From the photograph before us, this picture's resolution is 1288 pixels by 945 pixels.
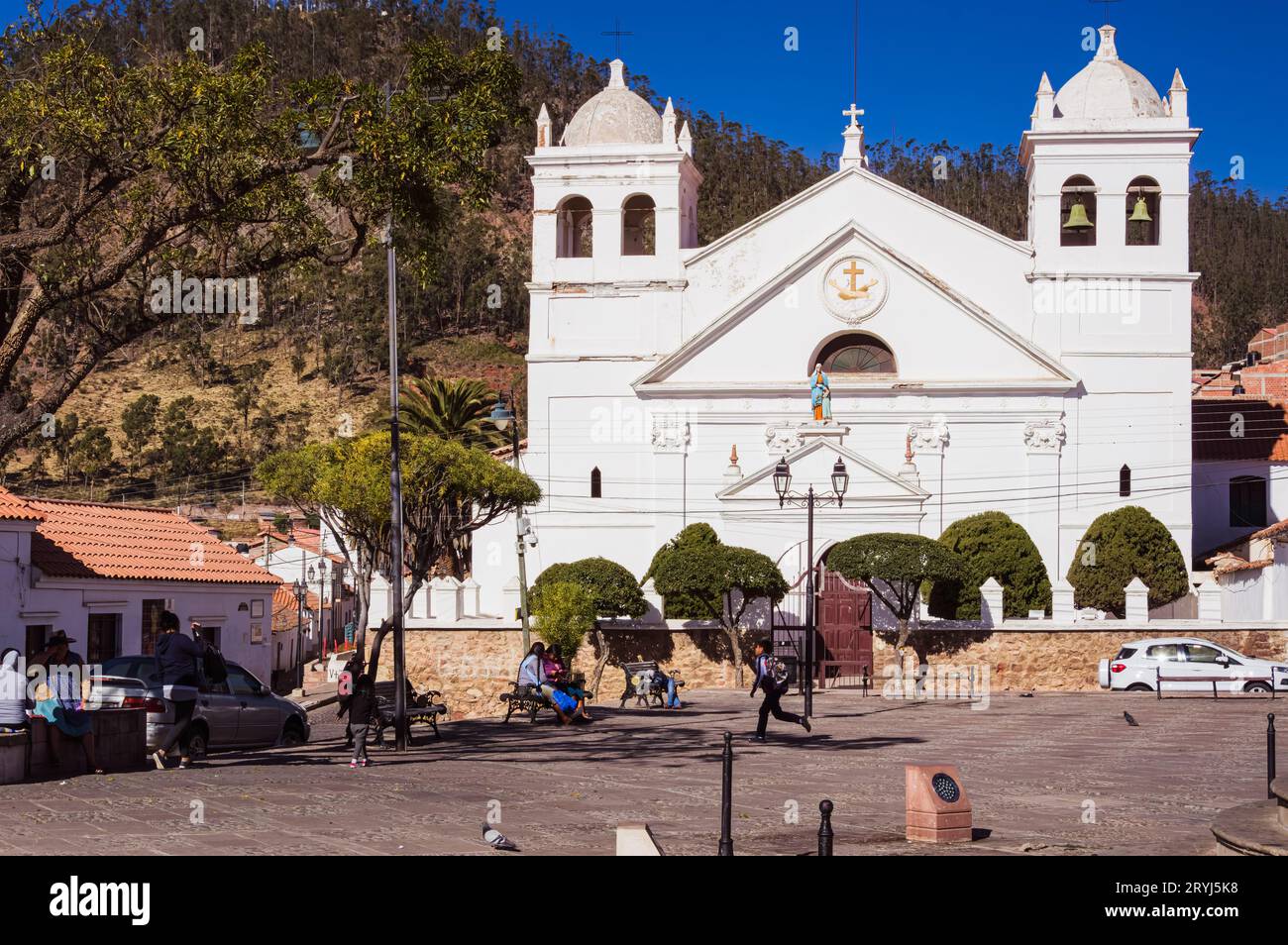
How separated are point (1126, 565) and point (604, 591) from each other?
41.3ft

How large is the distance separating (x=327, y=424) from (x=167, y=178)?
66007 millimetres

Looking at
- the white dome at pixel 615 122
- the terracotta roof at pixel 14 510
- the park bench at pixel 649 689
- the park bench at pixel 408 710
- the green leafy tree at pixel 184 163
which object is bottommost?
the park bench at pixel 649 689

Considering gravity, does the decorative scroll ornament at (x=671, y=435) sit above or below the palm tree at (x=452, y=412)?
below

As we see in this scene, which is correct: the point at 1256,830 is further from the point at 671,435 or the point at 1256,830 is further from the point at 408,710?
the point at 671,435

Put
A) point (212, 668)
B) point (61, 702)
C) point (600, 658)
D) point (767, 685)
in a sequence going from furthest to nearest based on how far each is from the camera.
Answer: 1. point (600, 658)
2. point (767, 685)
3. point (212, 668)
4. point (61, 702)

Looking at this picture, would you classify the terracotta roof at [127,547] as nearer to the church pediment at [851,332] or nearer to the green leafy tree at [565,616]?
the green leafy tree at [565,616]

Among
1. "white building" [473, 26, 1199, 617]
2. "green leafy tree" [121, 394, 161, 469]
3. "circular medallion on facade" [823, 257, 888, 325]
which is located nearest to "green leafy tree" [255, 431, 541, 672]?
"white building" [473, 26, 1199, 617]

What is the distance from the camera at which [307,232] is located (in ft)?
64.7

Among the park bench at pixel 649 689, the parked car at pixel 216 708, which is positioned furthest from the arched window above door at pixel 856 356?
the parked car at pixel 216 708

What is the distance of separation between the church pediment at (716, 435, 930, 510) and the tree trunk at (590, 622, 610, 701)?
5.30 meters

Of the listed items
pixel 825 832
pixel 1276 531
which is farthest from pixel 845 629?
pixel 825 832

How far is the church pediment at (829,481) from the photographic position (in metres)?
40.8

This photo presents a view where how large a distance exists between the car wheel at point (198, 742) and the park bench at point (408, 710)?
6.59 ft

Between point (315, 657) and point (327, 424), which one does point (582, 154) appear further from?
point (327, 424)
